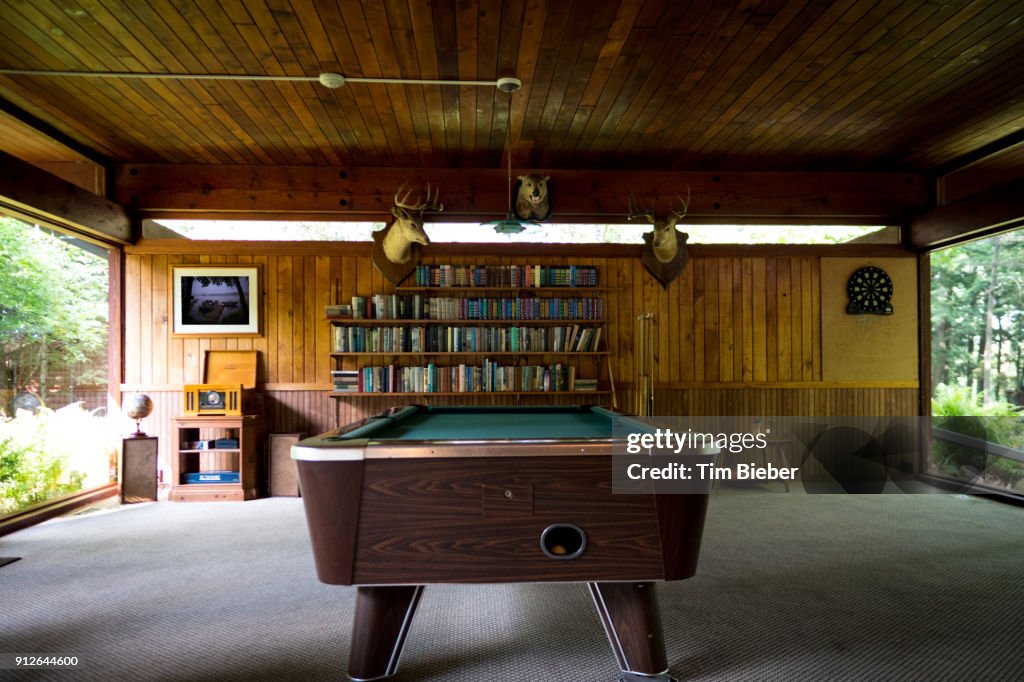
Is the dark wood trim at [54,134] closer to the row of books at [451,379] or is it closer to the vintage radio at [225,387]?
the vintage radio at [225,387]

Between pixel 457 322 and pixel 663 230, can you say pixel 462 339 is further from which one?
pixel 663 230

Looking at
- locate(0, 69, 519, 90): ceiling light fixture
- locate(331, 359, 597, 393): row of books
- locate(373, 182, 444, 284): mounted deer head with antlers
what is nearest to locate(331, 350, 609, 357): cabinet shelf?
locate(331, 359, 597, 393): row of books

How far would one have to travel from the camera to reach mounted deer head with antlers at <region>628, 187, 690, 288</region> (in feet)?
17.9

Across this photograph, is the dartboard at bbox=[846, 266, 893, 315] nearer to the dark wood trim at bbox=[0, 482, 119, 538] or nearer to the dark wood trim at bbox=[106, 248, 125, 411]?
the dark wood trim at bbox=[106, 248, 125, 411]

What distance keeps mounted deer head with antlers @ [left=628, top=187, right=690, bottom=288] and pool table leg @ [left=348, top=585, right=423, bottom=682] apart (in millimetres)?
4202

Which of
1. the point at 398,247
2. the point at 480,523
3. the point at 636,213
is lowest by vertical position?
the point at 480,523

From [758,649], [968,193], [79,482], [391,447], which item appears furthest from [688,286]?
[79,482]

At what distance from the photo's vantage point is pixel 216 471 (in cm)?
544

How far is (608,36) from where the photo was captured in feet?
11.1

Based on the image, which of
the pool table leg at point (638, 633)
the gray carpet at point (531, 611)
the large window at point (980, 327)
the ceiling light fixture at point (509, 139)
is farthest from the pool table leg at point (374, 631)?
the large window at point (980, 327)

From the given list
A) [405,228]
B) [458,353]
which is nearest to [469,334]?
[458,353]

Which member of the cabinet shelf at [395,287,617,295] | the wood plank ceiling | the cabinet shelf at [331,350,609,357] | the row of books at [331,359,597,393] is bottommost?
the row of books at [331,359,597,393]

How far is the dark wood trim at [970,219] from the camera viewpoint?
4621mm

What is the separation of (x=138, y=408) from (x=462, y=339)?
293 centimetres
